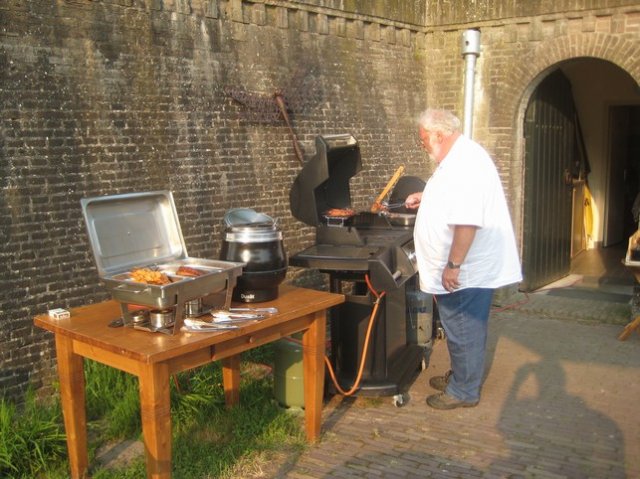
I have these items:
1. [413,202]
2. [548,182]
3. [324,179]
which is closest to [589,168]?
[548,182]

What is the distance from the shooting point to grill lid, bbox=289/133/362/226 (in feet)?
17.0

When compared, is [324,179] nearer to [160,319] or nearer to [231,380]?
[231,380]

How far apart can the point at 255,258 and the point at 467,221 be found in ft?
4.77

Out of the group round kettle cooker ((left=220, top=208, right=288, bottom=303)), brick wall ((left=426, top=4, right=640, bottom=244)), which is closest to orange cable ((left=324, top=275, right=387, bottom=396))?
A: round kettle cooker ((left=220, top=208, right=288, bottom=303))

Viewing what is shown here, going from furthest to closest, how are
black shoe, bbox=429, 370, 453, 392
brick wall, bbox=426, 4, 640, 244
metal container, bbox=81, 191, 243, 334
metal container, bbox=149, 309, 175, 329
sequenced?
brick wall, bbox=426, 4, 640, 244 → black shoe, bbox=429, 370, 453, 392 → metal container, bbox=149, 309, 175, 329 → metal container, bbox=81, 191, 243, 334

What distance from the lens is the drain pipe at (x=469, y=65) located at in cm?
884

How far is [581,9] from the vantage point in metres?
8.23

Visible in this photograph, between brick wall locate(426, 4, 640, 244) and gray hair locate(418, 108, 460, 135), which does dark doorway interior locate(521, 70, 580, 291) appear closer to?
brick wall locate(426, 4, 640, 244)

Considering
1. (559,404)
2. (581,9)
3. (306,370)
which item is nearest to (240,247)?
(306,370)

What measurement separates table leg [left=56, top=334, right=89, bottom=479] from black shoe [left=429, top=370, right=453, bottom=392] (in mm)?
2856

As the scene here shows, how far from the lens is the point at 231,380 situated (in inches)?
214

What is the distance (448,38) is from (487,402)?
5.48 m

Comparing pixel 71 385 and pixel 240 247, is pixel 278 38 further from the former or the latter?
pixel 71 385

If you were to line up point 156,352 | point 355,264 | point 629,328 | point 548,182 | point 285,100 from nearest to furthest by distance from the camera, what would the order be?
point 156,352 < point 355,264 < point 629,328 < point 285,100 < point 548,182
